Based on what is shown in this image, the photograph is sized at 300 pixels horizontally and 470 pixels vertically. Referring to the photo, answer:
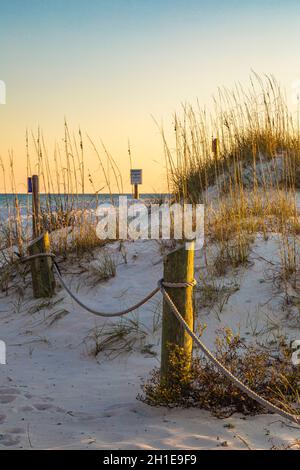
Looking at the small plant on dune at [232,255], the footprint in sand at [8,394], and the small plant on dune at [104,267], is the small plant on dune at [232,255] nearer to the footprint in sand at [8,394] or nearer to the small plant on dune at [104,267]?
the small plant on dune at [104,267]

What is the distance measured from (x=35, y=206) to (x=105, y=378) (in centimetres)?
305

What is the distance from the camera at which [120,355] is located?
13.0 ft

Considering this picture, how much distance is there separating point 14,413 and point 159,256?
2.76m

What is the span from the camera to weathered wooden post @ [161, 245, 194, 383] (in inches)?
114

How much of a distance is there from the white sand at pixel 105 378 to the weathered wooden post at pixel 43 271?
12cm

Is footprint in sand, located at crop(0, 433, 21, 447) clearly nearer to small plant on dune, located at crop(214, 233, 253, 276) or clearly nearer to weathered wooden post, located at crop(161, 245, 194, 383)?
weathered wooden post, located at crop(161, 245, 194, 383)

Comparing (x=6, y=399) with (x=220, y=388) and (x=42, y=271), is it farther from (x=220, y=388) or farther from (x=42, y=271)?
(x=42, y=271)

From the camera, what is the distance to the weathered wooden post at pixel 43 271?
527 centimetres

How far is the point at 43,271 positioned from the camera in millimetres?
5270

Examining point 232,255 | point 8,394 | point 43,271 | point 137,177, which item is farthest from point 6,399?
point 137,177

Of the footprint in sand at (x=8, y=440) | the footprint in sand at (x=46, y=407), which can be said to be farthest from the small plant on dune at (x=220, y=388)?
the footprint in sand at (x=8, y=440)

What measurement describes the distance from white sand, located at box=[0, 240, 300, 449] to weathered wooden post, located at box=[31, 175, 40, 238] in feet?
2.37
